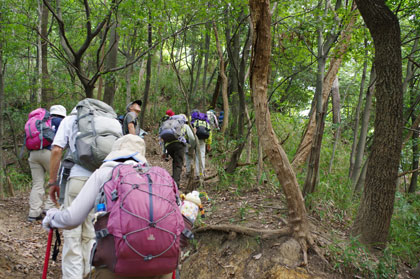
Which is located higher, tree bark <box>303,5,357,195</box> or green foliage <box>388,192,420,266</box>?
tree bark <box>303,5,357,195</box>

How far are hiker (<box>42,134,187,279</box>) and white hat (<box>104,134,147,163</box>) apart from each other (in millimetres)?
278

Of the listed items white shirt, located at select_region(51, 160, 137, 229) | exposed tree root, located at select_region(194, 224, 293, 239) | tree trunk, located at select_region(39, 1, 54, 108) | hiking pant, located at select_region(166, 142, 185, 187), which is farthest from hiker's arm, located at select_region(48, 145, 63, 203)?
tree trunk, located at select_region(39, 1, 54, 108)

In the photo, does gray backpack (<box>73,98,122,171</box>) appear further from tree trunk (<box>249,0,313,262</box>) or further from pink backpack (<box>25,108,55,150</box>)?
pink backpack (<box>25,108,55,150</box>)

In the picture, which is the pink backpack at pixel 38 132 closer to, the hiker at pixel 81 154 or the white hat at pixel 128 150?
the hiker at pixel 81 154

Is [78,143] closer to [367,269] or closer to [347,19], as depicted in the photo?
[367,269]

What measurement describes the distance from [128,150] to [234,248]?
8.16 feet

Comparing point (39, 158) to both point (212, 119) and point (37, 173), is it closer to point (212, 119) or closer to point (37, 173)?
point (37, 173)

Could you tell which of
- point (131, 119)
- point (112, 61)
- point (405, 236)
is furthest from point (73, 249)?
point (112, 61)

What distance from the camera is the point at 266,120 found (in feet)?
12.6

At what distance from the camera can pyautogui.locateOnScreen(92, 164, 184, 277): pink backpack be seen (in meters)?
1.94

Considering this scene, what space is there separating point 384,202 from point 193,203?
289cm

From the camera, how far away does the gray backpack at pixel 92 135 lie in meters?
3.19

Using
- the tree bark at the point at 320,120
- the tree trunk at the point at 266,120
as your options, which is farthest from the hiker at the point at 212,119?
the tree trunk at the point at 266,120

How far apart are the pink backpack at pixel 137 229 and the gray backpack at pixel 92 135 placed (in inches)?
44.7
